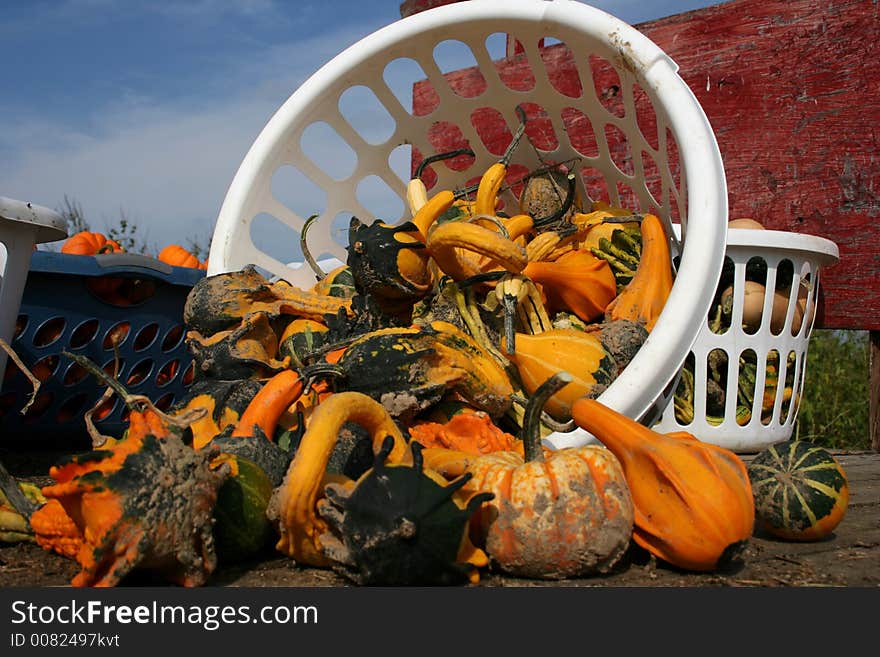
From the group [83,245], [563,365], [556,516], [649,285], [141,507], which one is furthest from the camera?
[83,245]

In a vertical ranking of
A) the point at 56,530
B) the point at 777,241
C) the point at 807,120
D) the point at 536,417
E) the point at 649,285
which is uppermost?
the point at 807,120

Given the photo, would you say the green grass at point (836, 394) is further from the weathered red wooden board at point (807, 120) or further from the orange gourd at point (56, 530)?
the orange gourd at point (56, 530)

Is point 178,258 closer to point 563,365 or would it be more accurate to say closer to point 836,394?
point 563,365

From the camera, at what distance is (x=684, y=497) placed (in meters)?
1.32

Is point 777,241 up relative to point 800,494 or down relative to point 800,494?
up

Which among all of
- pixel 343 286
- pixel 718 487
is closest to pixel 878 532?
pixel 718 487

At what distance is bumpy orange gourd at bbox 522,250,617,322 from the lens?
2373mm

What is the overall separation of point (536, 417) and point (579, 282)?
1019mm

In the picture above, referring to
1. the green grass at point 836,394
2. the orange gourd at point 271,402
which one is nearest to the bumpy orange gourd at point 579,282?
the orange gourd at point 271,402

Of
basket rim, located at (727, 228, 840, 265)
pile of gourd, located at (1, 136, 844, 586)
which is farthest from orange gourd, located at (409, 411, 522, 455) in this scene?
basket rim, located at (727, 228, 840, 265)

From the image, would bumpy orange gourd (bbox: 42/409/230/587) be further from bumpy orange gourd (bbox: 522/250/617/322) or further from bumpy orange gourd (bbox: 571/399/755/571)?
bumpy orange gourd (bbox: 522/250/617/322)

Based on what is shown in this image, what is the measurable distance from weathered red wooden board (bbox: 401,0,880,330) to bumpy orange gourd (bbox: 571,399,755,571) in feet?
5.97

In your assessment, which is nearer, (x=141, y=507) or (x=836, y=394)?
(x=141, y=507)

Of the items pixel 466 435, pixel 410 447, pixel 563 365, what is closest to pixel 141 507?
pixel 410 447
